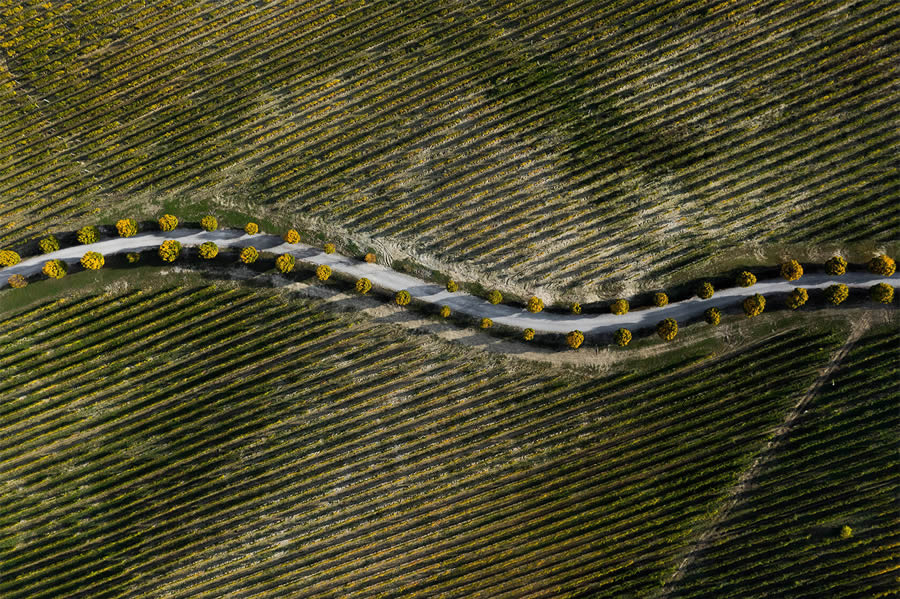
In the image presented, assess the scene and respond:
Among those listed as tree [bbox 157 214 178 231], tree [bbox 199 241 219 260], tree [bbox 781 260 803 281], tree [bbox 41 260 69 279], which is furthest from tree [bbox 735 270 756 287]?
tree [bbox 41 260 69 279]

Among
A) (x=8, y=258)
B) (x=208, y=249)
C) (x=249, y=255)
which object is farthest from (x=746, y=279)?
(x=8, y=258)

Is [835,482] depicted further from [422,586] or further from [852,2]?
[852,2]

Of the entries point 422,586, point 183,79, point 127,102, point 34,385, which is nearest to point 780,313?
point 422,586

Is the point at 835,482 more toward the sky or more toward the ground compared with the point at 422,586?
more toward the ground

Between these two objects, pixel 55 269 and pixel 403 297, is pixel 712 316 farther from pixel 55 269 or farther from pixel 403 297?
pixel 55 269

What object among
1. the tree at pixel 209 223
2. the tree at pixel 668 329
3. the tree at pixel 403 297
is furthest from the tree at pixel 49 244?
the tree at pixel 668 329

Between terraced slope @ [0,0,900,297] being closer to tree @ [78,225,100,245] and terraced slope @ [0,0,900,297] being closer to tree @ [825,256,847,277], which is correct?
tree @ [825,256,847,277]

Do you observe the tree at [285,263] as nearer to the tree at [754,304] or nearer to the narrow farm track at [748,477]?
the tree at [754,304]
